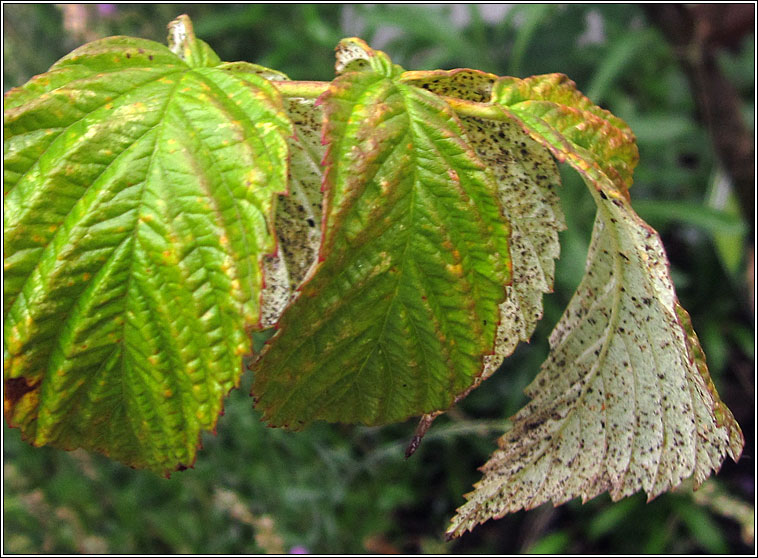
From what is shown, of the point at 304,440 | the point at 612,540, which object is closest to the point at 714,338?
the point at 612,540

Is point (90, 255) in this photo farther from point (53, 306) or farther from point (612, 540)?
point (612, 540)

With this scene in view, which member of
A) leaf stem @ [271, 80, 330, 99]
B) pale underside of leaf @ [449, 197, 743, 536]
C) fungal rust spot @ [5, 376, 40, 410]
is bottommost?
pale underside of leaf @ [449, 197, 743, 536]

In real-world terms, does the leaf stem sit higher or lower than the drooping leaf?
higher

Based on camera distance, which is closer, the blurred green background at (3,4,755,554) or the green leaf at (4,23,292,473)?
the green leaf at (4,23,292,473)

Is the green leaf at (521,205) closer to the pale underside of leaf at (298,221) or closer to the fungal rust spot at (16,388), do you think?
the pale underside of leaf at (298,221)

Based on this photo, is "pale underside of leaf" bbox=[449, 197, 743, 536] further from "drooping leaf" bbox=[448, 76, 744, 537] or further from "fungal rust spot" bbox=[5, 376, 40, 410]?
"fungal rust spot" bbox=[5, 376, 40, 410]

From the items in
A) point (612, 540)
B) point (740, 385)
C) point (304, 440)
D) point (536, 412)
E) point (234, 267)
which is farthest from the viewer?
point (740, 385)

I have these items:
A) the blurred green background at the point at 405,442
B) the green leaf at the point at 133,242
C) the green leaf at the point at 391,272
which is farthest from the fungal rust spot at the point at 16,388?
the blurred green background at the point at 405,442

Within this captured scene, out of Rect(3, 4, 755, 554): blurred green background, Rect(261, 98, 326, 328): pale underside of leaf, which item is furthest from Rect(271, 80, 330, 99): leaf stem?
Rect(3, 4, 755, 554): blurred green background
